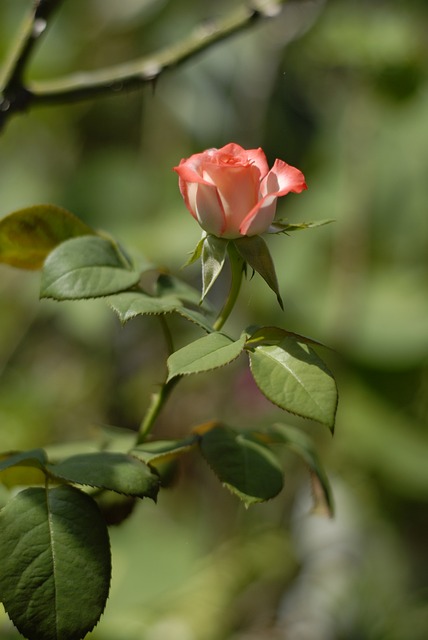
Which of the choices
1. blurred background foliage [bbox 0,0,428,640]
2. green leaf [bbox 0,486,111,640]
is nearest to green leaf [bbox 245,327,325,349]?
green leaf [bbox 0,486,111,640]

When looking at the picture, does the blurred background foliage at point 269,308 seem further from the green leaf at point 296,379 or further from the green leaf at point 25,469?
the green leaf at point 296,379

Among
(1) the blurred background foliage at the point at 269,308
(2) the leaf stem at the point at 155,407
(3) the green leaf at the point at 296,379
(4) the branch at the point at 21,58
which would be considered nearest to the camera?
(3) the green leaf at the point at 296,379

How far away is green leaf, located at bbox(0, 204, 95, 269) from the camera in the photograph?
1.90 feet

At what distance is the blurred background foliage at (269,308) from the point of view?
1.65 meters

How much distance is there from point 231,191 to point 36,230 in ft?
0.57

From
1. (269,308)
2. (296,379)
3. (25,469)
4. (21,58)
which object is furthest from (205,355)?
(269,308)

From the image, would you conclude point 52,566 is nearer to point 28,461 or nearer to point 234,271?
point 28,461

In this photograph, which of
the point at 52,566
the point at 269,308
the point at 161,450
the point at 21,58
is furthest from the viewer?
the point at 269,308

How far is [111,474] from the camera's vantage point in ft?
1.48

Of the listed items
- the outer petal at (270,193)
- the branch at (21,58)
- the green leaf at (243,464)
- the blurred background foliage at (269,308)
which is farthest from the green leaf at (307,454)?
the blurred background foliage at (269,308)

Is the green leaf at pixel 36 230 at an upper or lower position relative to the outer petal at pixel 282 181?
lower

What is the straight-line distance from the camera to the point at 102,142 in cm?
231

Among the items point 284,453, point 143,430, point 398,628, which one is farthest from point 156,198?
point 143,430

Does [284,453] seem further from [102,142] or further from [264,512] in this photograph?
[102,142]
